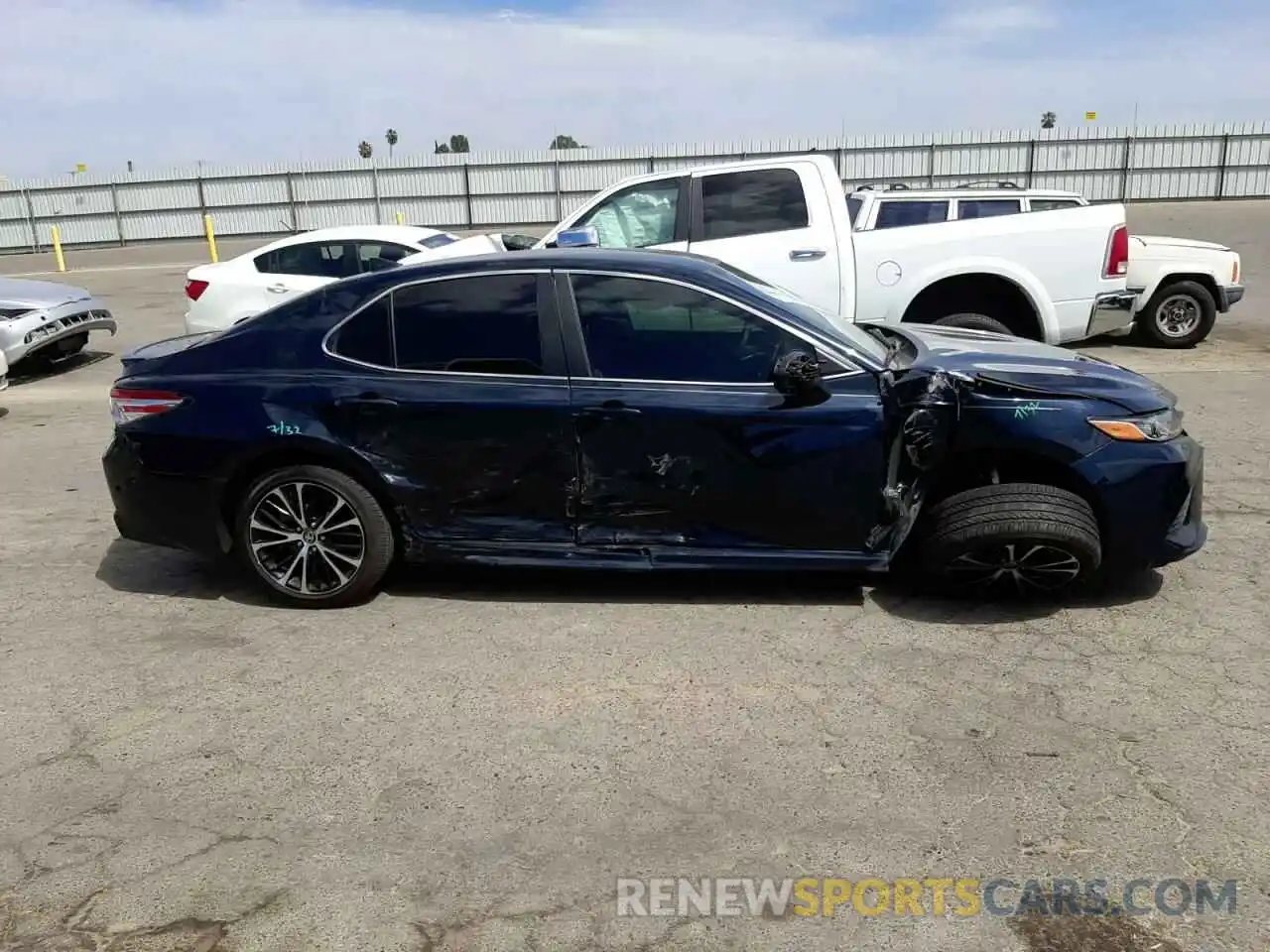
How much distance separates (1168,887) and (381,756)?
243cm

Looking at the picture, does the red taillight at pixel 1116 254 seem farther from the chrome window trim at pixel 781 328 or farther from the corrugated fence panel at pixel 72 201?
the corrugated fence panel at pixel 72 201

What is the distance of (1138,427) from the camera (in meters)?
4.28

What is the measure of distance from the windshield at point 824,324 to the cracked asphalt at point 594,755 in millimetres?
1124

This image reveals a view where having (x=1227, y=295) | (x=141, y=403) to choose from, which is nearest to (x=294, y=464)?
(x=141, y=403)

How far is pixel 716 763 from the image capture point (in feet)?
11.2

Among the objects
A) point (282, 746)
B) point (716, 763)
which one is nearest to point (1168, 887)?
point (716, 763)

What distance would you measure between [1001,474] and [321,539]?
A: 3.04m

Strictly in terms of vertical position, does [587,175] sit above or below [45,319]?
above

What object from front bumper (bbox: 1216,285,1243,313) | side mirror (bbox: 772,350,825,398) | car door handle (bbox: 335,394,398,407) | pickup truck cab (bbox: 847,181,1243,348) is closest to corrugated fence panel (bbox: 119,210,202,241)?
pickup truck cab (bbox: 847,181,1243,348)

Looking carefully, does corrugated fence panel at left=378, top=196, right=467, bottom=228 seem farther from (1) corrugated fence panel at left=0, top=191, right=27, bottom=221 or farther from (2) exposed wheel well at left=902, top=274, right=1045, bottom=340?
(2) exposed wheel well at left=902, top=274, right=1045, bottom=340

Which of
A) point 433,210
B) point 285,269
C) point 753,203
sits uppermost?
point 433,210

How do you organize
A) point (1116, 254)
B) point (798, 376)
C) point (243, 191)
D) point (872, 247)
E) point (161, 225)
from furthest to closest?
point (161, 225)
point (243, 191)
point (1116, 254)
point (872, 247)
point (798, 376)

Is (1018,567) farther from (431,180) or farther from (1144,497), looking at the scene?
(431,180)

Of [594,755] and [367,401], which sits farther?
[367,401]
